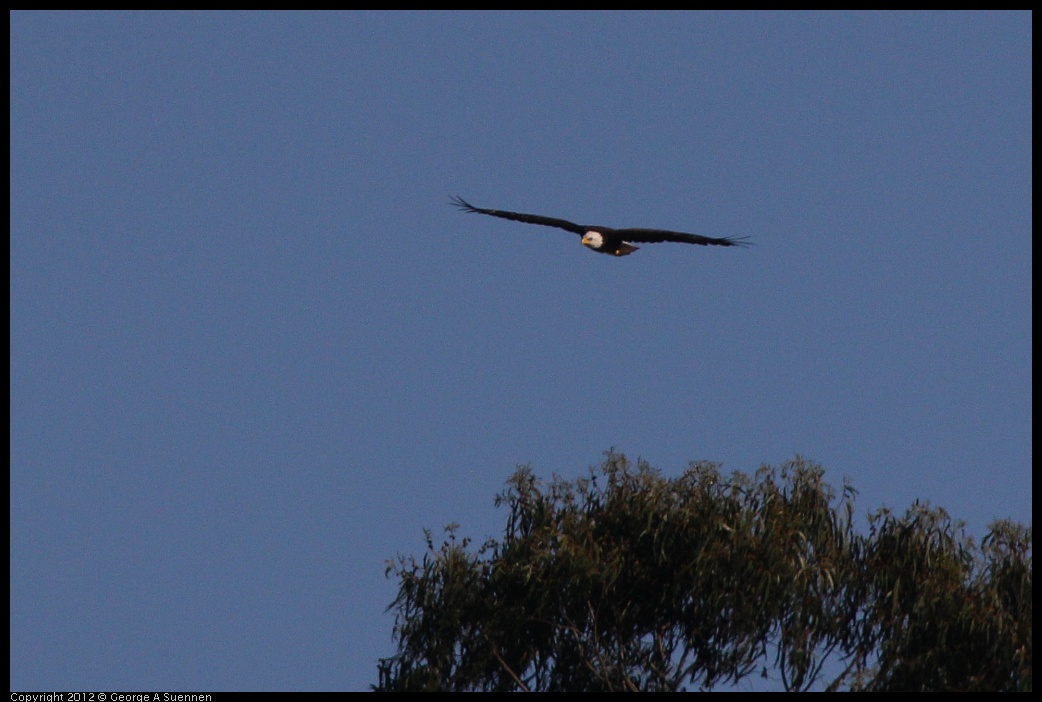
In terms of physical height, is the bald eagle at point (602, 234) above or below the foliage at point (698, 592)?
above

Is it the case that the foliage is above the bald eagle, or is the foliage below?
below

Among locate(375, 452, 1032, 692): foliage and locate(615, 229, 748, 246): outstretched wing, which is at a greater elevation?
locate(615, 229, 748, 246): outstretched wing

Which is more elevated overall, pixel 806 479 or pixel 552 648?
pixel 806 479

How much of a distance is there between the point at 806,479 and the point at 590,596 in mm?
2195

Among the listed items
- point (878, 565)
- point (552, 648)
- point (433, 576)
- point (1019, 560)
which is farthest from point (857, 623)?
point (433, 576)

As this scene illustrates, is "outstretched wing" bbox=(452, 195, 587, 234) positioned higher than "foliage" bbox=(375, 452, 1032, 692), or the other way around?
"outstretched wing" bbox=(452, 195, 587, 234)

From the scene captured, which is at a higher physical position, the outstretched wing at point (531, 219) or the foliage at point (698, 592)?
the outstretched wing at point (531, 219)

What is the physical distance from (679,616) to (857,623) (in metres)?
1.55

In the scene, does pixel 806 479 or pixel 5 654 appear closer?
pixel 5 654

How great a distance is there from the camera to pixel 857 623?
1449cm
